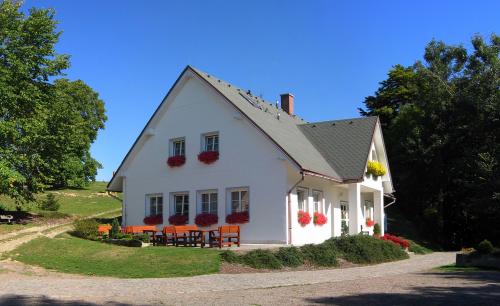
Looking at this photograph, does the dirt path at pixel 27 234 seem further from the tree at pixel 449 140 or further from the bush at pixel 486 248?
the tree at pixel 449 140

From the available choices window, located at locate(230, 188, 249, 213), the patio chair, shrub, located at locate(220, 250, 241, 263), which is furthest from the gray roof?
shrub, located at locate(220, 250, 241, 263)

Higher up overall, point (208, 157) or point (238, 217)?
point (208, 157)

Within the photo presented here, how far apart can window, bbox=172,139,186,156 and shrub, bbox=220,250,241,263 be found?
30.4 feet

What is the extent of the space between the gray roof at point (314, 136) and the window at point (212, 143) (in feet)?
6.58

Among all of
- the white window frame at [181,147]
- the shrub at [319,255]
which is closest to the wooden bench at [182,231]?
the shrub at [319,255]

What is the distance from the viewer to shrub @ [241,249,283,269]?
1622cm

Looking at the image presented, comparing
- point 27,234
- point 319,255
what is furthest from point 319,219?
point 27,234

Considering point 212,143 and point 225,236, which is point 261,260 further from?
point 212,143

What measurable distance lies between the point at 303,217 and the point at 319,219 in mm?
1765

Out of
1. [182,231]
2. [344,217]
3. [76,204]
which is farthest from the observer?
[76,204]

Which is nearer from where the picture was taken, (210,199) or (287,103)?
(210,199)

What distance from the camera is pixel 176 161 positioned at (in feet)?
80.6

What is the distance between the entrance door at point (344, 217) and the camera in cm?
2642

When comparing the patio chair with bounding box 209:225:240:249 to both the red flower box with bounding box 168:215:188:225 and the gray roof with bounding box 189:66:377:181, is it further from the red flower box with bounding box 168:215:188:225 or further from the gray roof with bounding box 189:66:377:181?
the gray roof with bounding box 189:66:377:181
